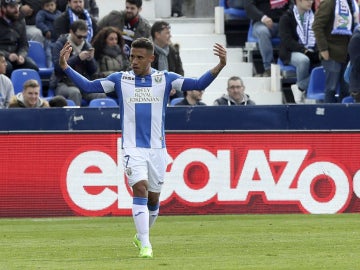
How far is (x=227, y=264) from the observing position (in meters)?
10.9

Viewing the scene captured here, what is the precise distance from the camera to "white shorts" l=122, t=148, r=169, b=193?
11.9 metres

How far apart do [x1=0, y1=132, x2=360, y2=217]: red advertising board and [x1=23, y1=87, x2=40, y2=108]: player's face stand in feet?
2.47

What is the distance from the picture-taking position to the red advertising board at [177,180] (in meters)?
16.7

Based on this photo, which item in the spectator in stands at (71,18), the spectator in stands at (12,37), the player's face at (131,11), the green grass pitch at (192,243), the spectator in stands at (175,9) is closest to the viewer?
the green grass pitch at (192,243)

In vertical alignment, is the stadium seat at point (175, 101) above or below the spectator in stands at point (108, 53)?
below

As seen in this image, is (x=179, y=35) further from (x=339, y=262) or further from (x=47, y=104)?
(x=339, y=262)

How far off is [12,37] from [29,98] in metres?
2.21

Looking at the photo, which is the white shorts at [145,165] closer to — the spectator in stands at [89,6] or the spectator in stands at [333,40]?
the spectator in stands at [333,40]

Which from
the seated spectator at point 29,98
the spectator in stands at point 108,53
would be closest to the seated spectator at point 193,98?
the spectator in stands at point 108,53

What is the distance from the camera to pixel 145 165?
1200 cm

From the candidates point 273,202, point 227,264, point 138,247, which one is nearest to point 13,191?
point 273,202

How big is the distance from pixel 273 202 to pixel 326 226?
2.12 meters

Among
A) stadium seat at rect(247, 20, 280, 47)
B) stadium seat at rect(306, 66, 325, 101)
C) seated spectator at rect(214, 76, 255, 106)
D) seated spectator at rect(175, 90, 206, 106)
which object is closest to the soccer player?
seated spectator at rect(214, 76, 255, 106)

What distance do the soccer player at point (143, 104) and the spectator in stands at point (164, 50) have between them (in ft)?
21.5
